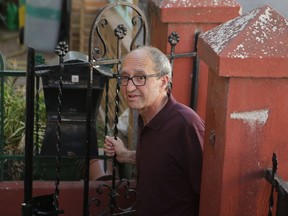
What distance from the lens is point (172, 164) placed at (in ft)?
12.0

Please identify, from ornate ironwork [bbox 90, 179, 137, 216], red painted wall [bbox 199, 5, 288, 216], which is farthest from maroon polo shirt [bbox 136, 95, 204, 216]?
ornate ironwork [bbox 90, 179, 137, 216]

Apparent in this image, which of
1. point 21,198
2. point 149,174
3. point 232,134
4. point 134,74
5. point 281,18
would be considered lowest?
point 21,198

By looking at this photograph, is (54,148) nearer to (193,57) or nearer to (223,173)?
(193,57)

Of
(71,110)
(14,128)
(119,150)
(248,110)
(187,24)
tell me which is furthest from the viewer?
(14,128)

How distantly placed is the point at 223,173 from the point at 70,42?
32.4 feet

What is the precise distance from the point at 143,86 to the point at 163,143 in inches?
12.3

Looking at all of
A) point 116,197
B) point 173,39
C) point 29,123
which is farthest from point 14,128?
point 29,123

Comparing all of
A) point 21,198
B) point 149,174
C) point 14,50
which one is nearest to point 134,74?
point 149,174

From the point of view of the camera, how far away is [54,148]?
5.31 m

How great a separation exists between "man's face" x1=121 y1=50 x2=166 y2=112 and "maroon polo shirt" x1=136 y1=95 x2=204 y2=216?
0.11 m

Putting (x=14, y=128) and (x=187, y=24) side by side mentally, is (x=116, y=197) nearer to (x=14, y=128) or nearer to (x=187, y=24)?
(x=187, y=24)

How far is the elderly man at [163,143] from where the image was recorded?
3.66 meters

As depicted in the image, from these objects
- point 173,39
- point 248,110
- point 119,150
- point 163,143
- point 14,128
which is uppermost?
point 173,39

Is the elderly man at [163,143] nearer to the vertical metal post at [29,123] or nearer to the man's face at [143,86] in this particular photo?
the man's face at [143,86]
